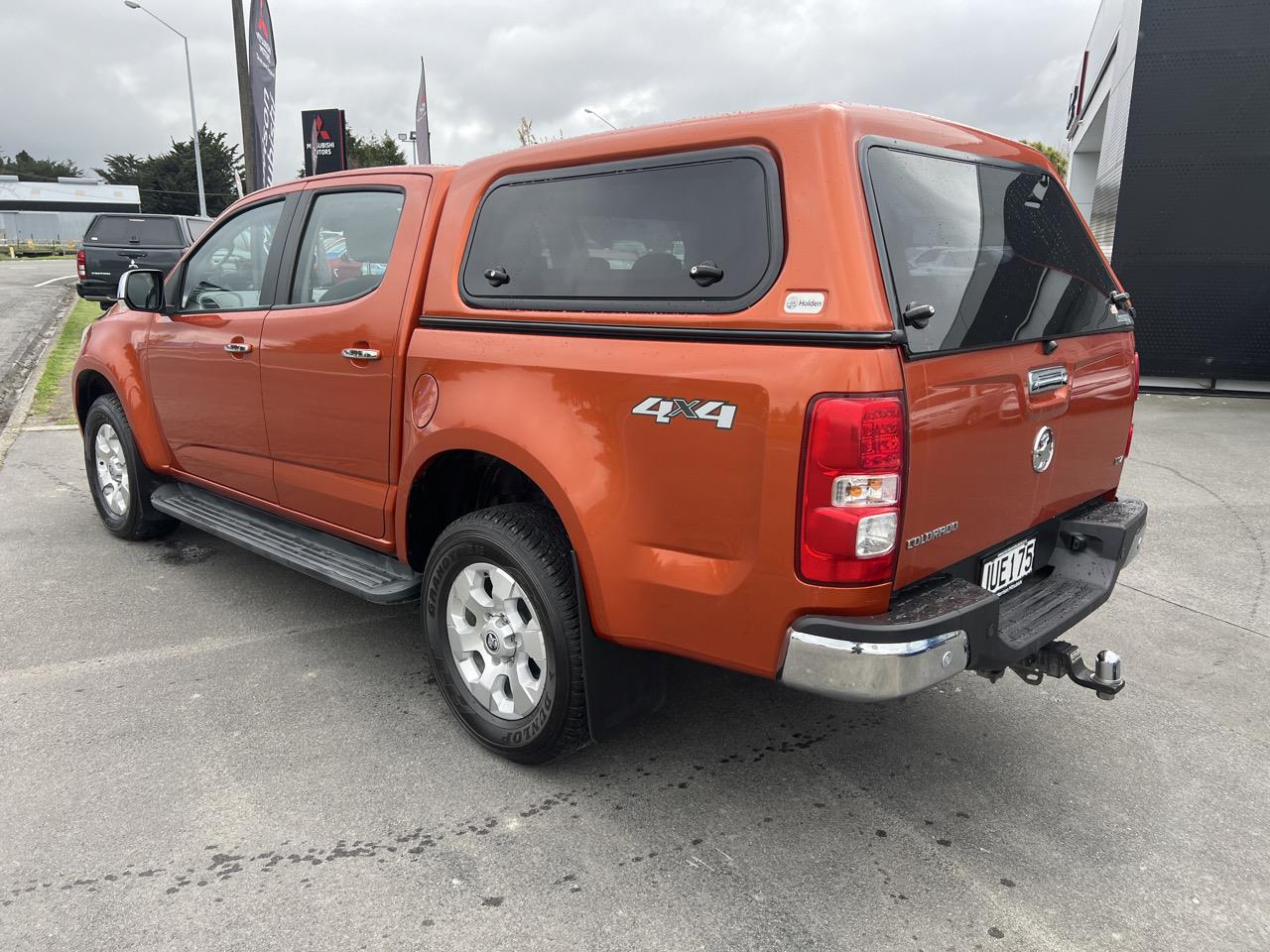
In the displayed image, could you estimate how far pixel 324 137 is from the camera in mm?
15602

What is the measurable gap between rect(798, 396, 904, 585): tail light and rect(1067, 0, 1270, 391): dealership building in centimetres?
1006

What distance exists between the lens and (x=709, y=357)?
2408 mm

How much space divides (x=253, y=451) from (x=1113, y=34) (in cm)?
1504

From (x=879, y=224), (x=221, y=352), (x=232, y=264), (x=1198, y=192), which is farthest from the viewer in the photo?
(x=1198, y=192)

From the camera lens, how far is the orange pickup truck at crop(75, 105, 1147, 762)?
90.0 inches

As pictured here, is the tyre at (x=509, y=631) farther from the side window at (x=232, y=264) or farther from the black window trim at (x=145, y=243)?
the black window trim at (x=145, y=243)

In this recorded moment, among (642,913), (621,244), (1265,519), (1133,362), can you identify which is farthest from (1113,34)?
(642,913)

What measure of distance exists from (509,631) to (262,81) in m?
15.5

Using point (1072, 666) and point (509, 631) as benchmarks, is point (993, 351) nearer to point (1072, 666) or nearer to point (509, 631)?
point (1072, 666)

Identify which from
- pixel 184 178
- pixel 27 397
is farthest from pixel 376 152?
pixel 27 397

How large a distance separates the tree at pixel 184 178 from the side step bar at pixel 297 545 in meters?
74.4

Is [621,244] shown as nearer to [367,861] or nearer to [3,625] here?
[367,861]

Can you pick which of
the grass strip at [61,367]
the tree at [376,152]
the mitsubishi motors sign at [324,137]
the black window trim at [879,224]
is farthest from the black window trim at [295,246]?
the tree at [376,152]

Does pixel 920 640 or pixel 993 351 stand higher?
pixel 993 351
